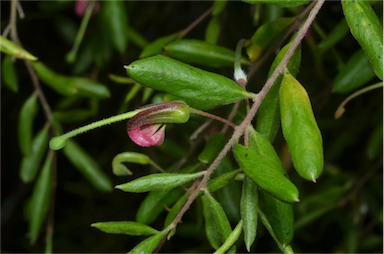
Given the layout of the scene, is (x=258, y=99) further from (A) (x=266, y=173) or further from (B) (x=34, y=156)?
(B) (x=34, y=156)

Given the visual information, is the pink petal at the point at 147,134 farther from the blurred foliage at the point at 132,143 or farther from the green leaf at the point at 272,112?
the blurred foliage at the point at 132,143

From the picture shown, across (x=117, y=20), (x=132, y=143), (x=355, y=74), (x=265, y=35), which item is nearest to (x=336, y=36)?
(x=355, y=74)

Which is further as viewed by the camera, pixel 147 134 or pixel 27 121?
pixel 27 121

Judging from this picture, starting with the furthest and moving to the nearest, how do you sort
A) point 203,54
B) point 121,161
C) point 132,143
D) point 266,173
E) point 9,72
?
point 132,143 < point 9,72 < point 203,54 < point 121,161 < point 266,173

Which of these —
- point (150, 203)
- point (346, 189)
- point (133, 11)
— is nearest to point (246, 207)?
point (150, 203)

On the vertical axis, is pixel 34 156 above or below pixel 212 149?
below

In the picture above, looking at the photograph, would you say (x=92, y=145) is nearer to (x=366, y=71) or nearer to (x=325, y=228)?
(x=325, y=228)

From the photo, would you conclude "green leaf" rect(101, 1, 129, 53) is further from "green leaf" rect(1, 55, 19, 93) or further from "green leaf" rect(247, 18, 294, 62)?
"green leaf" rect(247, 18, 294, 62)

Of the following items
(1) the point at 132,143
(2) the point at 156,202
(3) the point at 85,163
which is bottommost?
(1) the point at 132,143

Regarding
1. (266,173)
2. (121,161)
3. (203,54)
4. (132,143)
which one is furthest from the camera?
(132,143)
